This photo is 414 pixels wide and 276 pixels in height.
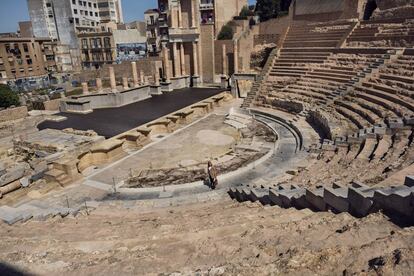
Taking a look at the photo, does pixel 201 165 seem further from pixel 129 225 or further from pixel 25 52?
pixel 25 52

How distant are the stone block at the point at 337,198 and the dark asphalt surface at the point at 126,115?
42.8 feet

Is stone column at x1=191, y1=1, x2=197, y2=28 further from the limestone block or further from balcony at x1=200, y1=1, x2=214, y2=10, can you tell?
the limestone block

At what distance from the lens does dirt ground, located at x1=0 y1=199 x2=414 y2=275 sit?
3893 mm

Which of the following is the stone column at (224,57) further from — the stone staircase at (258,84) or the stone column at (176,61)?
the stone staircase at (258,84)

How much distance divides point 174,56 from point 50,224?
85.9 ft

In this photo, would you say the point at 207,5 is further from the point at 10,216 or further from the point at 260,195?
the point at 10,216

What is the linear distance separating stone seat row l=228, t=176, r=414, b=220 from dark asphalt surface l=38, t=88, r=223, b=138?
11.8 meters

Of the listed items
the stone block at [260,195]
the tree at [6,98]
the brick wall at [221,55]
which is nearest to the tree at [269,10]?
the brick wall at [221,55]

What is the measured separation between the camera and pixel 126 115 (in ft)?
70.4

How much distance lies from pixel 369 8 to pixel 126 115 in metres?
23.6

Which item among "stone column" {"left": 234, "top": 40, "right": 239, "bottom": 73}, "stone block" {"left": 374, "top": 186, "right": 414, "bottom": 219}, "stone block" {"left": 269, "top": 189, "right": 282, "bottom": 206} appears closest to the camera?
"stone block" {"left": 374, "top": 186, "right": 414, "bottom": 219}

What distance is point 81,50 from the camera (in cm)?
5669

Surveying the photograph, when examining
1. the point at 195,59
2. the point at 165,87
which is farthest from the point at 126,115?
the point at 195,59

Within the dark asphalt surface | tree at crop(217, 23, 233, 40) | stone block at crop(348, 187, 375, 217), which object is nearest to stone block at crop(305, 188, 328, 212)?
stone block at crop(348, 187, 375, 217)
